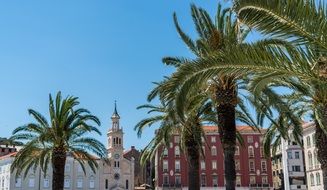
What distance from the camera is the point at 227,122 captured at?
22.5 m

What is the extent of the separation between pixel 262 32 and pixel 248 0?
1.00m

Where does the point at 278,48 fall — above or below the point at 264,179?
above

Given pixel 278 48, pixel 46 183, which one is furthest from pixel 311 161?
pixel 278 48

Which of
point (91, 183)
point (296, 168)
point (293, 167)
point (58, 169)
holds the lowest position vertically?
point (91, 183)

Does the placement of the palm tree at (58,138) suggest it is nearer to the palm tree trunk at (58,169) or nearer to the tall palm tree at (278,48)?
the palm tree trunk at (58,169)

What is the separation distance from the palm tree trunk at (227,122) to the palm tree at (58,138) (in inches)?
514

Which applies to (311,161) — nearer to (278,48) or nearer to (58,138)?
(58,138)

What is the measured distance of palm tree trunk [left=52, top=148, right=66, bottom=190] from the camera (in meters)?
31.6

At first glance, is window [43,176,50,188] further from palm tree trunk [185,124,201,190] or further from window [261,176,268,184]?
palm tree trunk [185,124,201,190]

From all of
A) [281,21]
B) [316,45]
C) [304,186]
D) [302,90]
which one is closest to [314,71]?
[316,45]

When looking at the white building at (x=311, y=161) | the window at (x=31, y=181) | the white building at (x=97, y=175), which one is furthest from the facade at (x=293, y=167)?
the window at (x=31, y=181)

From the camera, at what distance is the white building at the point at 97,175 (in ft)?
343

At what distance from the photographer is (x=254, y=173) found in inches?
4210

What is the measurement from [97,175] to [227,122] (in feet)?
305
